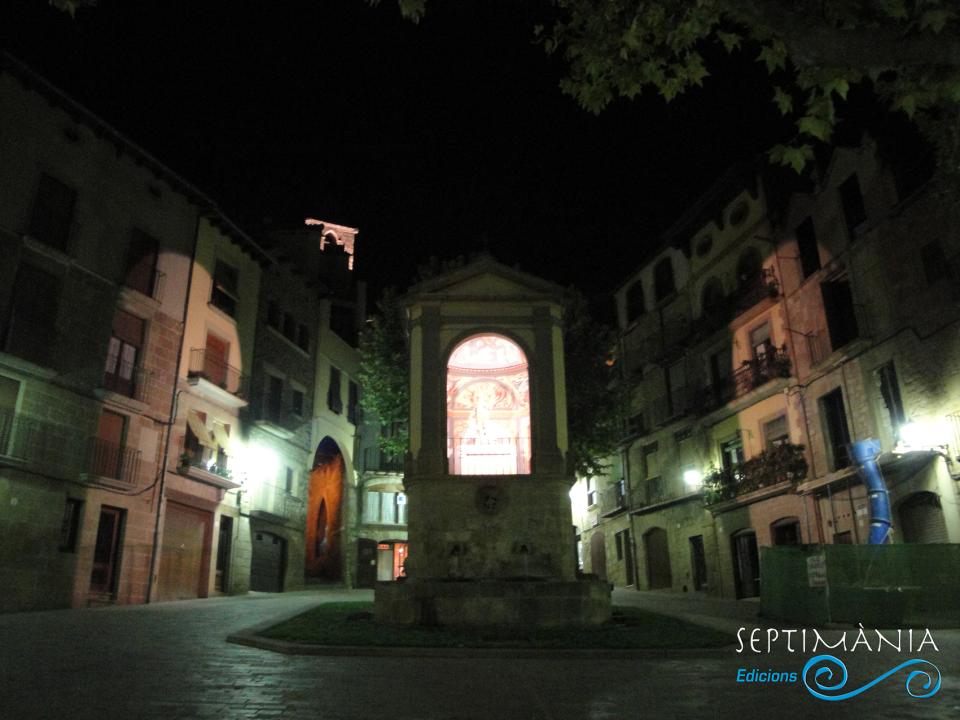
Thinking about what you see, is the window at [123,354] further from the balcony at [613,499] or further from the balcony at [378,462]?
the balcony at [613,499]

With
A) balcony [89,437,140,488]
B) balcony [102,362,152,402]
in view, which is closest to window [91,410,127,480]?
balcony [89,437,140,488]

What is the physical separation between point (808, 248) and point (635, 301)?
1349 centimetres

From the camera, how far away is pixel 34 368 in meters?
22.3

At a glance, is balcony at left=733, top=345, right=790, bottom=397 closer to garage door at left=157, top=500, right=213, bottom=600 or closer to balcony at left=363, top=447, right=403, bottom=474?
balcony at left=363, top=447, right=403, bottom=474

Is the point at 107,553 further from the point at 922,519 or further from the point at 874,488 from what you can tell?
the point at 922,519

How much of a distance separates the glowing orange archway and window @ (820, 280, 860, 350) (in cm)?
2637

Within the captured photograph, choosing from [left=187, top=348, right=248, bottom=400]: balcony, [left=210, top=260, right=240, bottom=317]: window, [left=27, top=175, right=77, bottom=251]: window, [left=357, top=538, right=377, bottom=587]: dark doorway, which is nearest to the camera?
[left=27, top=175, right=77, bottom=251]: window

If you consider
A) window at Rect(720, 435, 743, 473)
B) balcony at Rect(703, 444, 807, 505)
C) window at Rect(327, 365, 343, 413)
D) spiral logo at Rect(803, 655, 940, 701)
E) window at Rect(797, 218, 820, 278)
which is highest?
window at Rect(797, 218, 820, 278)

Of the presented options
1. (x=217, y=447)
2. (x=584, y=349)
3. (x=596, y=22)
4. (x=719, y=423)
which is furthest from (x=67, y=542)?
(x=719, y=423)

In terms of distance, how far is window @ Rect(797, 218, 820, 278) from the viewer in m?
28.0

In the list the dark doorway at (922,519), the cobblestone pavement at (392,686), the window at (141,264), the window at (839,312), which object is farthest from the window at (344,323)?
the cobblestone pavement at (392,686)

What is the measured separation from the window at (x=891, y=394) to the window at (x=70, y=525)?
25398mm

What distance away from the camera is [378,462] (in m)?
44.7

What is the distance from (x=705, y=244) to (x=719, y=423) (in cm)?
856
